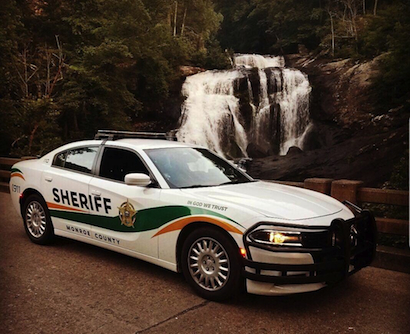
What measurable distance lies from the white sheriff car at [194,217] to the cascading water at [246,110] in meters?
14.3

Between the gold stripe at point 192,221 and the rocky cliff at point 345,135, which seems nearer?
the gold stripe at point 192,221

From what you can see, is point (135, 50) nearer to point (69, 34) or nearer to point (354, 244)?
point (69, 34)

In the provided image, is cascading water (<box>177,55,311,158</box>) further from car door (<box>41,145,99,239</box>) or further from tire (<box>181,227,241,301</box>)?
tire (<box>181,227,241,301</box>)

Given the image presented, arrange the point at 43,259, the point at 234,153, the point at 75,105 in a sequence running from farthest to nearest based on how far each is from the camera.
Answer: the point at 234,153
the point at 75,105
the point at 43,259

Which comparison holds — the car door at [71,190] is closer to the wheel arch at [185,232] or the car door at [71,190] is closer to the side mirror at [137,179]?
the side mirror at [137,179]

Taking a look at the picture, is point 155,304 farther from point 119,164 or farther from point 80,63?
point 80,63

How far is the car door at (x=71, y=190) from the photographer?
5.29 meters

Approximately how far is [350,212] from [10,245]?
4.42 metres

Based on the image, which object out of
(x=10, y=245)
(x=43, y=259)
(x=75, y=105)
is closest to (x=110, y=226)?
(x=43, y=259)

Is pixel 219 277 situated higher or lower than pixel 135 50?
lower

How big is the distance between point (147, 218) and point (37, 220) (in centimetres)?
217

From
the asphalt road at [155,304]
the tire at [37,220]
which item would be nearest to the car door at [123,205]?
the asphalt road at [155,304]

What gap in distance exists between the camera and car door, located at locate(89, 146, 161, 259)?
15.1 ft

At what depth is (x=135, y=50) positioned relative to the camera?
707 inches
